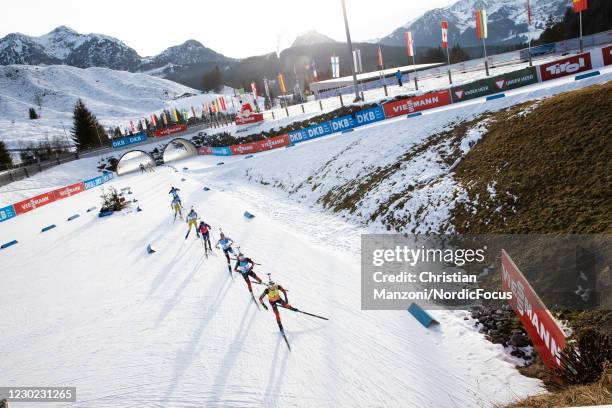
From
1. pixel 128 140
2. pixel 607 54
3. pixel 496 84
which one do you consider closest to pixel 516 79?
pixel 496 84

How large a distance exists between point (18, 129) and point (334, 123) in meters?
93.6

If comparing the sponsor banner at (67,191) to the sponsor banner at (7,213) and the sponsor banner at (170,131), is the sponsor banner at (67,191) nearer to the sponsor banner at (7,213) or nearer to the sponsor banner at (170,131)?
the sponsor banner at (7,213)

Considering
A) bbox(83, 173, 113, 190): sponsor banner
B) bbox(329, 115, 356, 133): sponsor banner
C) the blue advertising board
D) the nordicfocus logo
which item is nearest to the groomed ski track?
bbox(329, 115, 356, 133): sponsor banner

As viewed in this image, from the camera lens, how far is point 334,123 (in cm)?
3366

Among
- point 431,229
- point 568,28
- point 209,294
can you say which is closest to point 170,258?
point 209,294

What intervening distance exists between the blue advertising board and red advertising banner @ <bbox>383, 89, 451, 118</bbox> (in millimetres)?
22917

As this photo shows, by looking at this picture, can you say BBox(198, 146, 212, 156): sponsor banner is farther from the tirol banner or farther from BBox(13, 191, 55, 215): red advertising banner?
the tirol banner

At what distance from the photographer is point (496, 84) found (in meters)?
25.4

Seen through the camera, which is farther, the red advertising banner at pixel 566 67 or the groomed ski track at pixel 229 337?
the red advertising banner at pixel 566 67

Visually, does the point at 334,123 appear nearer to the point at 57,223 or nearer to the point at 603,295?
the point at 57,223

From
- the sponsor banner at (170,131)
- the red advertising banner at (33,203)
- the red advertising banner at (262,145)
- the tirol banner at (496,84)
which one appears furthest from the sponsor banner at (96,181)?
the tirol banner at (496,84)

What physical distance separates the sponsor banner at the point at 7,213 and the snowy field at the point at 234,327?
14432mm

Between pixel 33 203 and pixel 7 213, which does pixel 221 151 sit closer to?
pixel 33 203

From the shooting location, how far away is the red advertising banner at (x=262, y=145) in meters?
38.4
